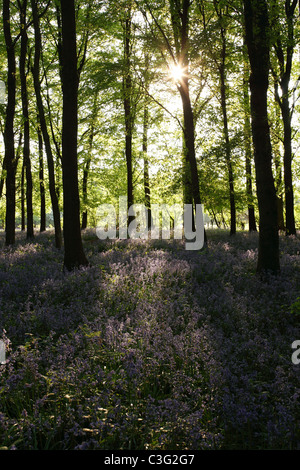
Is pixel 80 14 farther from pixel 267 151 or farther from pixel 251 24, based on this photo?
pixel 267 151

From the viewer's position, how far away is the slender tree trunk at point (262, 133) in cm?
880

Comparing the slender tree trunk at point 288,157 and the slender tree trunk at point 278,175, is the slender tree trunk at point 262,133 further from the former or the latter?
the slender tree trunk at point 278,175

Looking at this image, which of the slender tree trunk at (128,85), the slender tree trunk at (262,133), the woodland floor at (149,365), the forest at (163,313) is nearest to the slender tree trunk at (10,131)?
the forest at (163,313)

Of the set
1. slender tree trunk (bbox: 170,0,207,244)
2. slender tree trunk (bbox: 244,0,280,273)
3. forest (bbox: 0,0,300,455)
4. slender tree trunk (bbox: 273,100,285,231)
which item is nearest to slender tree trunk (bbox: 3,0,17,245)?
forest (bbox: 0,0,300,455)

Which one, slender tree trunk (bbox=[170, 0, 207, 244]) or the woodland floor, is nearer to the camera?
the woodland floor

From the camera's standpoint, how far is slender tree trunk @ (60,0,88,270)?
31.5 feet

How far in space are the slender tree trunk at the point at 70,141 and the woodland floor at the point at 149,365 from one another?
5.64 ft

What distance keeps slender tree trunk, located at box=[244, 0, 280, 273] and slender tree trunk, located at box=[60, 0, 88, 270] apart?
480cm

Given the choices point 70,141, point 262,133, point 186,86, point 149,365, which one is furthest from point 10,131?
point 149,365

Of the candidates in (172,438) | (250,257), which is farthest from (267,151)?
(172,438)

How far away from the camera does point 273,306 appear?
6.61m

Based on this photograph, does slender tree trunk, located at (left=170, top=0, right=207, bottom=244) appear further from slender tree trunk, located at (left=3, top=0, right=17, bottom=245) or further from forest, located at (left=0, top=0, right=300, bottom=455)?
slender tree trunk, located at (left=3, top=0, right=17, bottom=245)

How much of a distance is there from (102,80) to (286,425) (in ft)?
50.2

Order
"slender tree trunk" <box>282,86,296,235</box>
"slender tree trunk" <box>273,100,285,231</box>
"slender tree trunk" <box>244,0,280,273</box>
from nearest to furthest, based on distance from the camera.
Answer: "slender tree trunk" <box>244,0,280,273</box> → "slender tree trunk" <box>282,86,296,235</box> → "slender tree trunk" <box>273,100,285,231</box>
